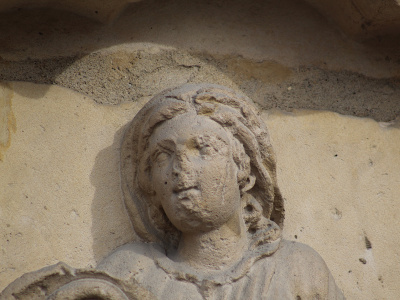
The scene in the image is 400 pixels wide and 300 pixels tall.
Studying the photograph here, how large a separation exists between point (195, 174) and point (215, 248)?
0.90ft

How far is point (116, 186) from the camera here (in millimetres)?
2793

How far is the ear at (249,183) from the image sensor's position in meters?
2.58

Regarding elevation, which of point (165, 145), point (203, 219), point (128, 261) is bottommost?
point (128, 261)

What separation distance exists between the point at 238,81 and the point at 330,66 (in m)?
0.40

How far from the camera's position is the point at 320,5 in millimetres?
3090

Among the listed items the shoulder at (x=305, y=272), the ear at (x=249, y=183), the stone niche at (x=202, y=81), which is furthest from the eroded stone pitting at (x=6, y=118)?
the shoulder at (x=305, y=272)

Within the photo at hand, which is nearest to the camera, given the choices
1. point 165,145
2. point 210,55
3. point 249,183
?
point 165,145

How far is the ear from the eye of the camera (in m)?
2.58

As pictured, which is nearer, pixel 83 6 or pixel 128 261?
pixel 128 261

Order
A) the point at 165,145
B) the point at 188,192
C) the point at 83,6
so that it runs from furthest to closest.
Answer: the point at 83,6
the point at 165,145
the point at 188,192

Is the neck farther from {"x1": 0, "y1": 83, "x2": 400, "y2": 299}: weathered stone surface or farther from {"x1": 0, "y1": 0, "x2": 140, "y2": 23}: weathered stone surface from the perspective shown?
{"x1": 0, "y1": 0, "x2": 140, "y2": 23}: weathered stone surface

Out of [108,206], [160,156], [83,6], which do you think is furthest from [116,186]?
[83,6]

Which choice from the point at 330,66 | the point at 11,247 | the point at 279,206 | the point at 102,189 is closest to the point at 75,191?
the point at 102,189

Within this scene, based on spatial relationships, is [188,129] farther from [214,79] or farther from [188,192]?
[214,79]
